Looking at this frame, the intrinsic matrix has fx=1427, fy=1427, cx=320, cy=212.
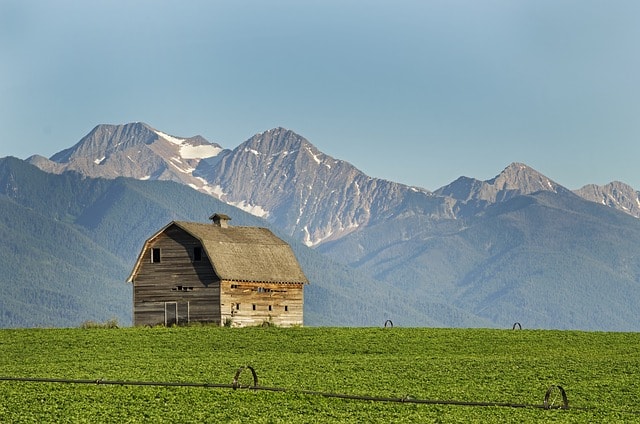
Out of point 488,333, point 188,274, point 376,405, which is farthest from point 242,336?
point 376,405

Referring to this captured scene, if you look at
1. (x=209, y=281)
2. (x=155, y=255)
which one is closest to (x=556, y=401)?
(x=209, y=281)

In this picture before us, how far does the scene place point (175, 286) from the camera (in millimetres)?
100125

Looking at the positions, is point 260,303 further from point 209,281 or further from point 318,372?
point 318,372

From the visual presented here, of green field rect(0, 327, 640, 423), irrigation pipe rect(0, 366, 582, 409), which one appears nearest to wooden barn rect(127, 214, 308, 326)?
green field rect(0, 327, 640, 423)

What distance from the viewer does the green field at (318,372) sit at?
42625mm

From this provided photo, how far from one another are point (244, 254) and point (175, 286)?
5.81m

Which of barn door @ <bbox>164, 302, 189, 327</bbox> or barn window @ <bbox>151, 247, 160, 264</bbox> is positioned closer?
barn door @ <bbox>164, 302, 189, 327</bbox>

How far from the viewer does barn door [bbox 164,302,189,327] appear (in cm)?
9888

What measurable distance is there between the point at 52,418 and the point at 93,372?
1540 cm

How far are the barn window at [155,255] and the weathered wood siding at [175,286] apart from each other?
0.68ft

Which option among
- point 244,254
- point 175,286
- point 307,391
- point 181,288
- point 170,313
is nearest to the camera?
point 307,391

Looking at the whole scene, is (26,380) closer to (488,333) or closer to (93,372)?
(93,372)

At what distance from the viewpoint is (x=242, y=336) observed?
78.2 m

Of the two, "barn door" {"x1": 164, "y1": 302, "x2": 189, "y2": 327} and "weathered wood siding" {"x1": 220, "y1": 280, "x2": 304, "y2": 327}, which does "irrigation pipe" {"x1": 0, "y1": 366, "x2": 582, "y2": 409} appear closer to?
"barn door" {"x1": 164, "y1": 302, "x2": 189, "y2": 327}
